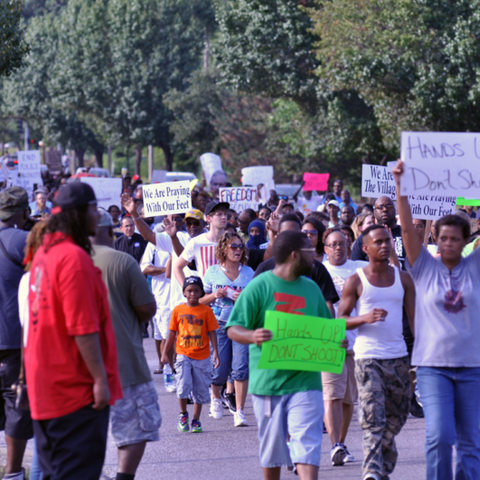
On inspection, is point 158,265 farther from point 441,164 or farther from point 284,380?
point 441,164

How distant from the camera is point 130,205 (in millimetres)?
7984

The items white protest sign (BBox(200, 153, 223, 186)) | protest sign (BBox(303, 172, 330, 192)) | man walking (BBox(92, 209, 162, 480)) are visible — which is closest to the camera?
man walking (BBox(92, 209, 162, 480))

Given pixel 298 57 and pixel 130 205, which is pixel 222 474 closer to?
pixel 130 205

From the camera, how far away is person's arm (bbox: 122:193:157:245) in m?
8.00

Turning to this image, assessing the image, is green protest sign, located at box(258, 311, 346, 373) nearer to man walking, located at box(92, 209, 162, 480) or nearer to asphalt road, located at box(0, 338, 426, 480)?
man walking, located at box(92, 209, 162, 480)

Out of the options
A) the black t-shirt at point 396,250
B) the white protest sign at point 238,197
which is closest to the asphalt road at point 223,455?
the black t-shirt at point 396,250

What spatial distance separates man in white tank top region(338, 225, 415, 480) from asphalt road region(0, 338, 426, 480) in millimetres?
672

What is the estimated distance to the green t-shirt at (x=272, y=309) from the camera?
16.0 ft

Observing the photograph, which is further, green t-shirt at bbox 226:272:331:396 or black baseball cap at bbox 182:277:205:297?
black baseball cap at bbox 182:277:205:297

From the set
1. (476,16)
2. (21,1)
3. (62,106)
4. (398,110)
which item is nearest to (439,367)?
(21,1)

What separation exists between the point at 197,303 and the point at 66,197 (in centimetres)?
390

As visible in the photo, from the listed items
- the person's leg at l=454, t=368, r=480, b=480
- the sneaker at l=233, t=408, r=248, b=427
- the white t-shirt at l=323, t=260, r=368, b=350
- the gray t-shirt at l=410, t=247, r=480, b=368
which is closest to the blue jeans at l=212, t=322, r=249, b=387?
the sneaker at l=233, t=408, r=248, b=427

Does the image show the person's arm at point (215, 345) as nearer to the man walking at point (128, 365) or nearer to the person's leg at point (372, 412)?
the person's leg at point (372, 412)

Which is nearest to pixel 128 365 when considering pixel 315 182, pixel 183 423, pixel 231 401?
pixel 183 423
